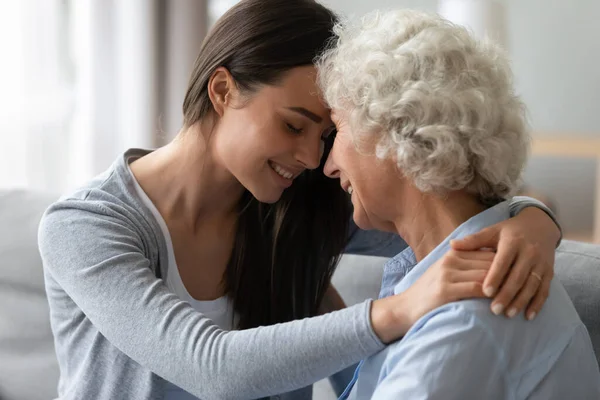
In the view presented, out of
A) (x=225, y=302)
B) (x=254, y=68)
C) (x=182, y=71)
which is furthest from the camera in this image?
(x=182, y=71)

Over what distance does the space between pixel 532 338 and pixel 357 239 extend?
32.1 inches

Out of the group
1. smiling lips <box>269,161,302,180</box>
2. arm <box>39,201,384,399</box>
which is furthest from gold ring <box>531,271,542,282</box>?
smiling lips <box>269,161,302,180</box>

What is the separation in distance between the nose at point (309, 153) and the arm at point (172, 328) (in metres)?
0.35

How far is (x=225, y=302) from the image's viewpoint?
1.73 metres

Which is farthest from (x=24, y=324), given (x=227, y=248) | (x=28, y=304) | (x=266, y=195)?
(x=266, y=195)

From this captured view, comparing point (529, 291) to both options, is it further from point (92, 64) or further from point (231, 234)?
point (92, 64)

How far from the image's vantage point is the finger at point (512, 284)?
1.09 metres

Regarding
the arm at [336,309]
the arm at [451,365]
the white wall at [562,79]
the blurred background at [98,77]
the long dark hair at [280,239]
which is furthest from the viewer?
the white wall at [562,79]

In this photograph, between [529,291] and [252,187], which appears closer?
[529,291]

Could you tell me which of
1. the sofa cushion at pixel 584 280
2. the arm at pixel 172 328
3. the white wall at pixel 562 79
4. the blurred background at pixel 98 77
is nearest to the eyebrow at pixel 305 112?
the arm at pixel 172 328

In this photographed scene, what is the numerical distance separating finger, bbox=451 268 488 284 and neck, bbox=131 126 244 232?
27.5 inches

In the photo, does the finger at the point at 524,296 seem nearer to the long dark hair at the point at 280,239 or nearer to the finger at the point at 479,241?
the finger at the point at 479,241

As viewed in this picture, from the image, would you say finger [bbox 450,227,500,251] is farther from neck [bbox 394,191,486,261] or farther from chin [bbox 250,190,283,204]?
chin [bbox 250,190,283,204]

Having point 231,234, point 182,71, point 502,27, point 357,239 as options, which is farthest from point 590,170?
point 231,234
